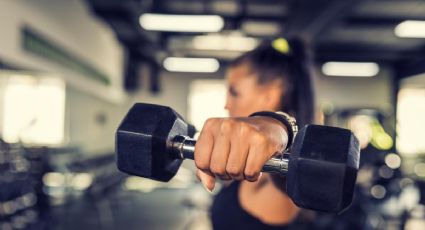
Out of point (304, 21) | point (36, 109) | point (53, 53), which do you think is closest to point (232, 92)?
point (53, 53)

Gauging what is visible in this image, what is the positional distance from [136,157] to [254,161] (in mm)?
133

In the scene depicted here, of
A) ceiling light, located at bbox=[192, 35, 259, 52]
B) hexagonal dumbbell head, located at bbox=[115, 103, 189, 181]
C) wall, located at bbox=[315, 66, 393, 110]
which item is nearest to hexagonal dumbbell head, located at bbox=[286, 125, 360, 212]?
hexagonal dumbbell head, located at bbox=[115, 103, 189, 181]

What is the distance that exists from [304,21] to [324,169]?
582 centimetres

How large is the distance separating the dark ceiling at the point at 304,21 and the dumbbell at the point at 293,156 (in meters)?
4.44

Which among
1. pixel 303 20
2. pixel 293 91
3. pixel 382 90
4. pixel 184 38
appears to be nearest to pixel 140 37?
pixel 184 38

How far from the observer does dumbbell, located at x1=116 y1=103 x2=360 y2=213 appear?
0.33m

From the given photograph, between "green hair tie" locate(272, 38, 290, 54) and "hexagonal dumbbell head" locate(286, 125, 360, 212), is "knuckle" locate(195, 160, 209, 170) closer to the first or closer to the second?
"hexagonal dumbbell head" locate(286, 125, 360, 212)

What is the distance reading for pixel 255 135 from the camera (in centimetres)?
35

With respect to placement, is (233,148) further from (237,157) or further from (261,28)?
(261,28)

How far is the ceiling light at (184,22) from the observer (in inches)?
189

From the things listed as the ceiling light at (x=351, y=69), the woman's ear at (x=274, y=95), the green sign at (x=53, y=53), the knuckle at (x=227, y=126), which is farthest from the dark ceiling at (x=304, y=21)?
the knuckle at (x=227, y=126)

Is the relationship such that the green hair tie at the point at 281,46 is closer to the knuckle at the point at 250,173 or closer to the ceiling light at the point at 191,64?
the knuckle at the point at 250,173

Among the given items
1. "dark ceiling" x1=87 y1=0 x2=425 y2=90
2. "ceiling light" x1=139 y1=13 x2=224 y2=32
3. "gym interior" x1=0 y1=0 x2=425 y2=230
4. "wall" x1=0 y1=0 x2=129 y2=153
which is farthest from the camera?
"dark ceiling" x1=87 y1=0 x2=425 y2=90

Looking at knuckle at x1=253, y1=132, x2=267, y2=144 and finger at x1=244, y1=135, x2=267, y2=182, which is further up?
knuckle at x1=253, y1=132, x2=267, y2=144
